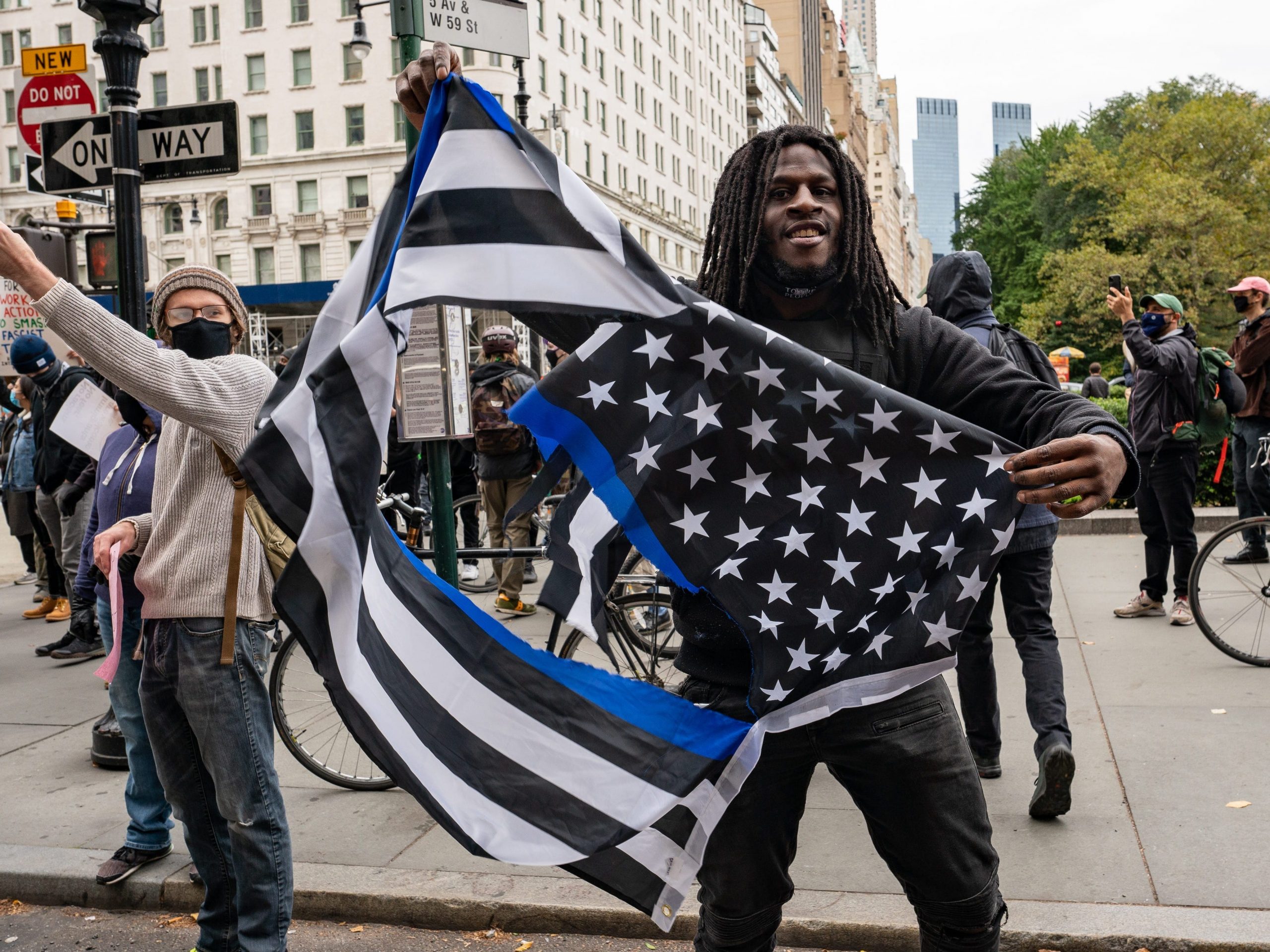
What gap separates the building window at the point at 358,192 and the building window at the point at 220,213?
20.7 feet

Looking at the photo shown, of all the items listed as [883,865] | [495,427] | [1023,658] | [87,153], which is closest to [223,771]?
[883,865]

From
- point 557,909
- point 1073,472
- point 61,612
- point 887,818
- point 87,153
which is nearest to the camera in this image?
point 1073,472

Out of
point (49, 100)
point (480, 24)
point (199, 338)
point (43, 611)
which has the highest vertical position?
point (49, 100)

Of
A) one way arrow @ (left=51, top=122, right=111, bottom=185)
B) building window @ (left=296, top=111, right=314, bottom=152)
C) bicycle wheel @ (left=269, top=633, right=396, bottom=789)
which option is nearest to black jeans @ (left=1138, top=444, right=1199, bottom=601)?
bicycle wheel @ (left=269, top=633, right=396, bottom=789)

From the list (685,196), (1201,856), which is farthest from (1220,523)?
(685,196)

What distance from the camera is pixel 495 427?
367 inches

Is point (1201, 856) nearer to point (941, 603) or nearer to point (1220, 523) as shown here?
point (941, 603)

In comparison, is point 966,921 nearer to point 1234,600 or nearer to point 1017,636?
point 1017,636

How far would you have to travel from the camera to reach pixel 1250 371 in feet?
26.4

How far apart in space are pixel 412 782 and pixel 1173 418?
6.62 metres

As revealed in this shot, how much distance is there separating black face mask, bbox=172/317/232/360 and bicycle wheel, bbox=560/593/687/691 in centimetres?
224

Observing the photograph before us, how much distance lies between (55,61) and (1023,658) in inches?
280

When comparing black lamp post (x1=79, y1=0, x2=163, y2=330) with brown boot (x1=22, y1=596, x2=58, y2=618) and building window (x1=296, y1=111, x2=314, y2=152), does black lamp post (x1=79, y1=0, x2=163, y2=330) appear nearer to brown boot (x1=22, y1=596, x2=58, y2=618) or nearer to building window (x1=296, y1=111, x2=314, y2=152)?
brown boot (x1=22, y1=596, x2=58, y2=618)

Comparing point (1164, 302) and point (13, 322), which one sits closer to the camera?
point (1164, 302)
